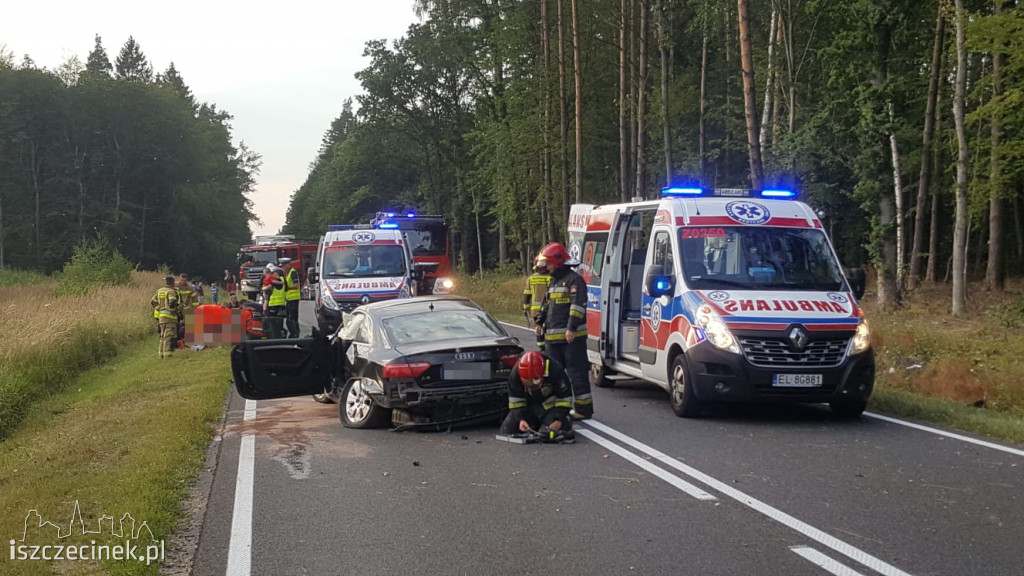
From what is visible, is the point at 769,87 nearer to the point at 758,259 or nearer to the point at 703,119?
the point at 703,119

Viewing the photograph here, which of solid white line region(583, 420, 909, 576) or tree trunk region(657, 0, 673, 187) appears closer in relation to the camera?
solid white line region(583, 420, 909, 576)

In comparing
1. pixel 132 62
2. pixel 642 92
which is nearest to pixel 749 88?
pixel 642 92

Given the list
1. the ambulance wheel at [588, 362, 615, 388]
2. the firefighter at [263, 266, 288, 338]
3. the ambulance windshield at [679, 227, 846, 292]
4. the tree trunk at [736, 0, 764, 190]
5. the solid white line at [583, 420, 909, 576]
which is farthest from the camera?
the firefighter at [263, 266, 288, 338]

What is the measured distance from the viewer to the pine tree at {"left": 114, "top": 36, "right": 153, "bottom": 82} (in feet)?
319

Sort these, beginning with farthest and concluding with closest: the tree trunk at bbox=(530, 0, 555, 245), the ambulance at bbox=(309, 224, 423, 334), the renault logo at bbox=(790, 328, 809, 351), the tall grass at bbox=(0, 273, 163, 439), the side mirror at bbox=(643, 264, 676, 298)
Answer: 1. the tree trunk at bbox=(530, 0, 555, 245)
2. the ambulance at bbox=(309, 224, 423, 334)
3. the tall grass at bbox=(0, 273, 163, 439)
4. the side mirror at bbox=(643, 264, 676, 298)
5. the renault logo at bbox=(790, 328, 809, 351)

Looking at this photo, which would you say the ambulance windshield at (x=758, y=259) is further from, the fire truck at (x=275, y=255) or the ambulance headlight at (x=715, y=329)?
the fire truck at (x=275, y=255)

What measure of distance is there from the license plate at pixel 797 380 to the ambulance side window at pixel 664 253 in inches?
75.3

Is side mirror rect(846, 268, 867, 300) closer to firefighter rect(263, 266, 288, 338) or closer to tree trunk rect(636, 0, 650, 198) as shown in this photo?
firefighter rect(263, 266, 288, 338)

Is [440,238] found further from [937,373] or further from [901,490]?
[901,490]

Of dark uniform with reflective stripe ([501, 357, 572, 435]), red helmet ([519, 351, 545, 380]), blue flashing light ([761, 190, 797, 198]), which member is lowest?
dark uniform with reflective stripe ([501, 357, 572, 435])

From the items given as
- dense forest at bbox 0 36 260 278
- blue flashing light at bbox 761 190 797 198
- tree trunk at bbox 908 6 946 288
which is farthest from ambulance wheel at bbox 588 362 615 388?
dense forest at bbox 0 36 260 278

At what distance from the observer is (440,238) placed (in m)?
39.5

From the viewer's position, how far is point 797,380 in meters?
10.1

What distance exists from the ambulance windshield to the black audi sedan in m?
2.37
